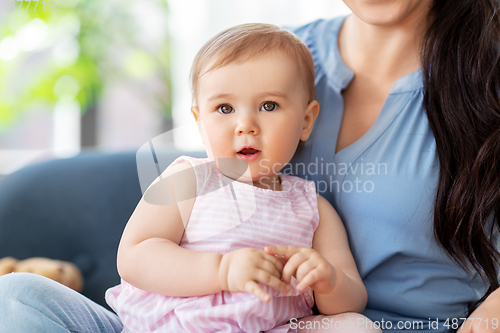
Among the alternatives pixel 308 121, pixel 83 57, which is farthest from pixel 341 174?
pixel 83 57

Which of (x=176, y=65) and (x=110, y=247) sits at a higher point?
(x=176, y=65)

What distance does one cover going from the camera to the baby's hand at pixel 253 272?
51 centimetres

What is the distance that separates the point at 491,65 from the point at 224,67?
48 cm

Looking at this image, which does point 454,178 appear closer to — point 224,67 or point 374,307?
point 374,307

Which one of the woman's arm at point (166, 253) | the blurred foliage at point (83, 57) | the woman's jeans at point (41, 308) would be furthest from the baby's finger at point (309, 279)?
the blurred foliage at point (83, 57)

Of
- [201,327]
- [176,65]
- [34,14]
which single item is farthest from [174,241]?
[176,65]

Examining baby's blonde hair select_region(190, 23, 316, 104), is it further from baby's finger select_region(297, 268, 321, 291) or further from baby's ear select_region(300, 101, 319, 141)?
baby's finger select_region(297, 268, 321, 291)

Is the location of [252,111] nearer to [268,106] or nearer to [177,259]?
[268,106]

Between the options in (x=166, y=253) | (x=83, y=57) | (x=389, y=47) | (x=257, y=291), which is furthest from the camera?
(x=83, y=57)

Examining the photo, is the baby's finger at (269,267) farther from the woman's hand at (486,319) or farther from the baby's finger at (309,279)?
the woman's hand at (486,319)

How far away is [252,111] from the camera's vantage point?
66 cm

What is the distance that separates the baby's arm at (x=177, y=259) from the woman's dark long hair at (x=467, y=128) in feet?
1.18

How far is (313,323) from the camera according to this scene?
0.66 m

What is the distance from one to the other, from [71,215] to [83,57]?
1.51m
